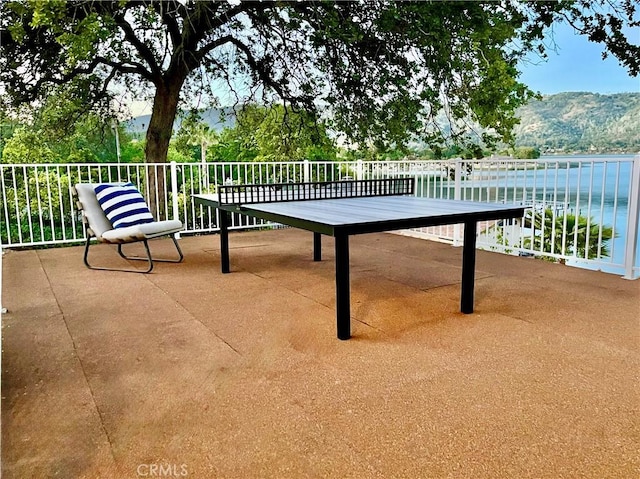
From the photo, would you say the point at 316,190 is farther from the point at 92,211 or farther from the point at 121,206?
the point at 92,211

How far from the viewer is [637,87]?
6730 millimetres

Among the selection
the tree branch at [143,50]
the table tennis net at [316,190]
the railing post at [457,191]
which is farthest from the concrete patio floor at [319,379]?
the tree branch at [143,50]

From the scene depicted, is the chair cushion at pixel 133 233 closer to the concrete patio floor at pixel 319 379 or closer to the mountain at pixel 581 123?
the concrete patio floor at pixel 319 379

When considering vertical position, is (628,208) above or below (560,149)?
below

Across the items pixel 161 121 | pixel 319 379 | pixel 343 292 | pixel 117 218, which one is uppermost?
pixel 161 121

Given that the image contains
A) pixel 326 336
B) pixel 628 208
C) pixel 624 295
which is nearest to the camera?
pixel 326 336

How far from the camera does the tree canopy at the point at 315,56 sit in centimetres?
498

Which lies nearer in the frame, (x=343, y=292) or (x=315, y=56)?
(x=343, y=292)

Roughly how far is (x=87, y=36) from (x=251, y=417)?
170 inches

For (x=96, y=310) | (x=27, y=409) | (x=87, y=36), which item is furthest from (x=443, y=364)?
(x=87, y=36)

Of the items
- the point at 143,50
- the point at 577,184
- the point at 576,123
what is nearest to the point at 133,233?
the point at 577,184

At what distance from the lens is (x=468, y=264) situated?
3076 mm

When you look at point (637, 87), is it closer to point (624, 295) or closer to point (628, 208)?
point (628, 208)

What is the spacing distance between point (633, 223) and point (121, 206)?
4.55 metres
